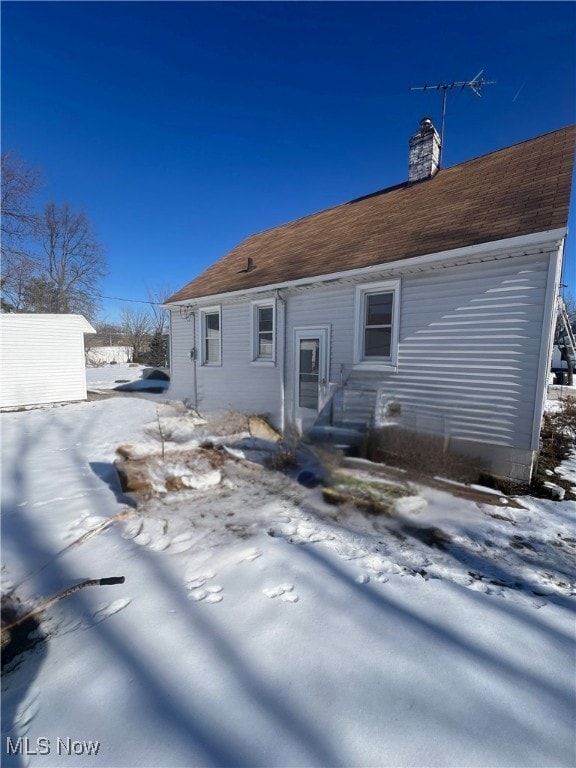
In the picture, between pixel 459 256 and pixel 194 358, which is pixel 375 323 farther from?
pixel 194 358

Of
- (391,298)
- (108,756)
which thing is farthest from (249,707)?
(391,298)

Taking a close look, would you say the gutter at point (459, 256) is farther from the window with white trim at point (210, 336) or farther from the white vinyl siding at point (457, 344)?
the window with white trim at point (210, 336)

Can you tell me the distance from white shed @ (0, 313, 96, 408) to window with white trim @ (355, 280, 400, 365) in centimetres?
1166

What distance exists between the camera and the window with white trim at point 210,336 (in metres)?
10.3

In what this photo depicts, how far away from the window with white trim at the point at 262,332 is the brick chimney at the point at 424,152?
5.42 m

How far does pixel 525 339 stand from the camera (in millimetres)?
4859

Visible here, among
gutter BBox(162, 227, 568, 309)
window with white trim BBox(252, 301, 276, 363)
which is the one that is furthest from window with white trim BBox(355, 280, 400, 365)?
window with white trim BBox(252, 301, 276, 363)

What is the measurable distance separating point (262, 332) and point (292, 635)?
745 centimetres

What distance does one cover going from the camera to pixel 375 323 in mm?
6629

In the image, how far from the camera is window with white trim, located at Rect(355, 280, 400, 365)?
6391 mm

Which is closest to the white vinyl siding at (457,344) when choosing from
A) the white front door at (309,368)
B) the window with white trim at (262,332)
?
the white front door at (309,368)

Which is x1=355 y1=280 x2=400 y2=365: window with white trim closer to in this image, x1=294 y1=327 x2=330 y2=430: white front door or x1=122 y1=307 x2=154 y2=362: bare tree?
x1=294 y1=327 x2=330 y2=430: white front door

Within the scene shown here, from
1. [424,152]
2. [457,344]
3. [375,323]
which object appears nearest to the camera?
[457,344]

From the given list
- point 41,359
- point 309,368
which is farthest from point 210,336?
point 41,359
